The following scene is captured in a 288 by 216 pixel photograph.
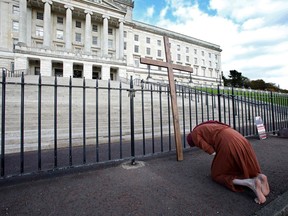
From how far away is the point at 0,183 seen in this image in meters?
2.97

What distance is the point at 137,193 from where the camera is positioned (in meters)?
2.62

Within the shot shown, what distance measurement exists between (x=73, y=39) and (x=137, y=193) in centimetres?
4405

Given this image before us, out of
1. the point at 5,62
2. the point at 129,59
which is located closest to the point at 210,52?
the point at 129,59

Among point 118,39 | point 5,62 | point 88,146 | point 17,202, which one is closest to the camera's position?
point 17,202

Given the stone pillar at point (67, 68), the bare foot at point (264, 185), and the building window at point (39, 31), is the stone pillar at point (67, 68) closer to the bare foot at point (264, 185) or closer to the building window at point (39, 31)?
the building window at point (39, 31)

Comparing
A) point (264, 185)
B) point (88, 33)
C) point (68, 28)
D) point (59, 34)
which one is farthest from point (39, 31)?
point (264, 185)

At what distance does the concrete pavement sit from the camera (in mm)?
2195

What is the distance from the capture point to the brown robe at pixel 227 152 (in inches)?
97.1

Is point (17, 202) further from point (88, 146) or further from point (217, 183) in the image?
point (88, 146)

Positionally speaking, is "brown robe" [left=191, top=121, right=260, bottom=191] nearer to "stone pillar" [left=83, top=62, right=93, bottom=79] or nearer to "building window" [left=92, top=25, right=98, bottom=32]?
"stone pillar" [left=83, top=62, right=93, bottom=79]

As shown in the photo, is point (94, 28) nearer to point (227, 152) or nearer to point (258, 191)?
point (227, 152)

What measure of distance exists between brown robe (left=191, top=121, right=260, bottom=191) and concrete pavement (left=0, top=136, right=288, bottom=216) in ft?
0.82

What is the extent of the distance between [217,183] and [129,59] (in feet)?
155

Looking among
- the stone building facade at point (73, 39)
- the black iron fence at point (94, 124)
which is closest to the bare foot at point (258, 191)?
the black iron fence at point (94, 124)
